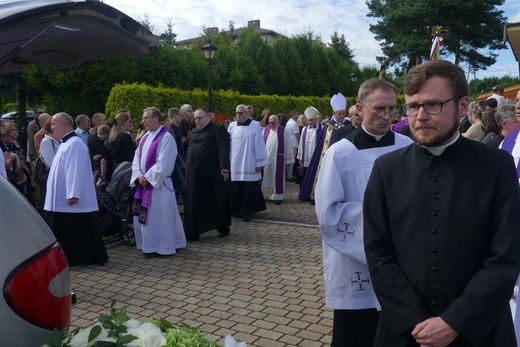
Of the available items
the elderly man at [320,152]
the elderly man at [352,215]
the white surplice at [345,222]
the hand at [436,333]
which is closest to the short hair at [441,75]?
the hand at [436,333]

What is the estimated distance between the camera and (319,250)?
26.1 ft

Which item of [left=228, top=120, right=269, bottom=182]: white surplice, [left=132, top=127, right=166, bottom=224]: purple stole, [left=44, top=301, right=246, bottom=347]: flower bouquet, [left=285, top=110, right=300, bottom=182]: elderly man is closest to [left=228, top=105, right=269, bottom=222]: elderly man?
[left=228, top=120, right=269, bottom=182]: white surplice

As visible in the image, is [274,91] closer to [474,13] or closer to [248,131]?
[474,13]

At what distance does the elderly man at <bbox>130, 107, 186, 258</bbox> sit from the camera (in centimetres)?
762

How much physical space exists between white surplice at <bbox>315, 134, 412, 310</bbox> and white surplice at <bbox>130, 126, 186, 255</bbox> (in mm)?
4412

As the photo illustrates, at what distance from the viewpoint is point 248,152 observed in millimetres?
10562

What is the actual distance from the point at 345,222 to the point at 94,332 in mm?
1828

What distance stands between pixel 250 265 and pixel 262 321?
2.04m

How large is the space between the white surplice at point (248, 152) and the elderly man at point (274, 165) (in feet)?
6.72

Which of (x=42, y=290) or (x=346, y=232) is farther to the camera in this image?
(x=346, y=232)

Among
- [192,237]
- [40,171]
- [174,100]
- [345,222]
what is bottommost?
[192,237]

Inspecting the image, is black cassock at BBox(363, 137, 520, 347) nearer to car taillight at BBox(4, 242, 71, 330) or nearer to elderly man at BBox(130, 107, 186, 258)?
car taillight at BBox(4, 242, 71, 330)

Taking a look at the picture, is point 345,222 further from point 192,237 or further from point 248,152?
point 248,152

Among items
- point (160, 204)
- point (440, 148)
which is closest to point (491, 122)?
point (160, 204)
